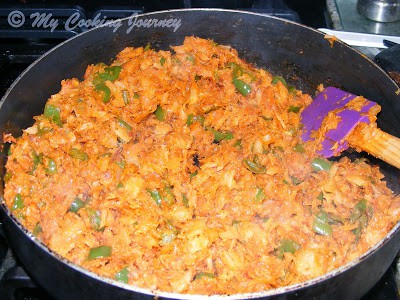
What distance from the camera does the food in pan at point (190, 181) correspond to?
2.20 metres

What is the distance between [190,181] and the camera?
8.95 feet

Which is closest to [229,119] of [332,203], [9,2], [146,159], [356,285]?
[146,159]

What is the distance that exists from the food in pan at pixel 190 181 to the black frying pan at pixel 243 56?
0.32ft

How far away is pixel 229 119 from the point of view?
303cm

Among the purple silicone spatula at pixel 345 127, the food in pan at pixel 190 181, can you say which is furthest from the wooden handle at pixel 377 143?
the food in pan at pixel 190 181

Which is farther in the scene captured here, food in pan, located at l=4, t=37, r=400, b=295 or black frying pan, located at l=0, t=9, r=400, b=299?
food in pan, located at l=4, t=37, r=400, b=295

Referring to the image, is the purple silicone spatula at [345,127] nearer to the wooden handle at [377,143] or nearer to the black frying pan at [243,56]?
the wooden handle at [377,143]

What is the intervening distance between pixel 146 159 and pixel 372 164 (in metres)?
1.46

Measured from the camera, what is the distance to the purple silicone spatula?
2.54 m

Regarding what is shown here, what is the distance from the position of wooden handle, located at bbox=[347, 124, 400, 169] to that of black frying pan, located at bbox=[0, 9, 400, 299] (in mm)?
222

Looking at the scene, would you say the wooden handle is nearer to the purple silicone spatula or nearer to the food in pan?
the purple silicone spatula

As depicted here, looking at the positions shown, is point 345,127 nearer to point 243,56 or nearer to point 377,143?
point 377,143

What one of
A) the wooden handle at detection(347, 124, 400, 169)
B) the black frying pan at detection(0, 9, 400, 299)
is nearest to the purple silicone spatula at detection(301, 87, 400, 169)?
the wooden handle at detection(347, 124, 400, 169)

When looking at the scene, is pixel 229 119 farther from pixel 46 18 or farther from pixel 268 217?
pixel 46 18
